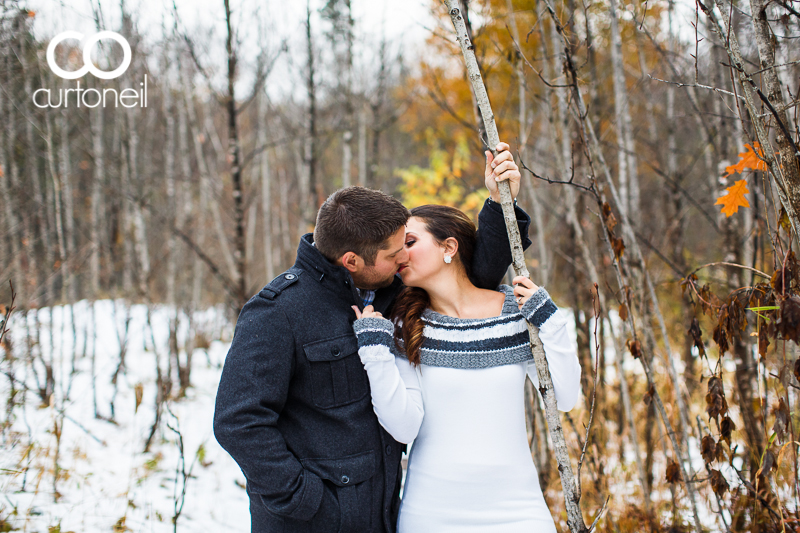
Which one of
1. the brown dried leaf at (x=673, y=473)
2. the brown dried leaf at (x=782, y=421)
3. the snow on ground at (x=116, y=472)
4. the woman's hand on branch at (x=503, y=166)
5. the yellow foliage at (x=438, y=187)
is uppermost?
the yellow foliage at (x=438, y=187)

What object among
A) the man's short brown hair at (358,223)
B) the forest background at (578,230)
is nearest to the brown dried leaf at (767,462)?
the forest background at (578,230)

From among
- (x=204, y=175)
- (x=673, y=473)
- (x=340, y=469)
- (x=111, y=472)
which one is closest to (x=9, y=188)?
(x=204, y=175)

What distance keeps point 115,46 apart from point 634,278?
4550 mm

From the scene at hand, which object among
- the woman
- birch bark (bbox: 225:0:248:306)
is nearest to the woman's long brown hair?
the woman

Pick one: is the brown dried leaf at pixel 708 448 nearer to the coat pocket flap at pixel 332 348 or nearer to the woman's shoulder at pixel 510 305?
the woman's shoulder at pixel 510 305

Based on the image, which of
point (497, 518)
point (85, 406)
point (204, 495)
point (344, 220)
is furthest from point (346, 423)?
point (85, 406)

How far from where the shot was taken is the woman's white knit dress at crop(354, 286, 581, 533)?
159cm

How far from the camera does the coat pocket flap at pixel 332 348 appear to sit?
1.63m

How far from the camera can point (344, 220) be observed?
1.73 m

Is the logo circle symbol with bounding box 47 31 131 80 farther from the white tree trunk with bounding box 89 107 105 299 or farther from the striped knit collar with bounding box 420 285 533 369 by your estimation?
the striped knit collar with bounding box 420 285 533 369

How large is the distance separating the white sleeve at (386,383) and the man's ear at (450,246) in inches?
17.0

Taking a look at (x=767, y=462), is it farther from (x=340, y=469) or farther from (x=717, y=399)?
(x=340, y=469)

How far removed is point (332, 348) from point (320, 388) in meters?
0.13

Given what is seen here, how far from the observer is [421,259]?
1.88 metres
